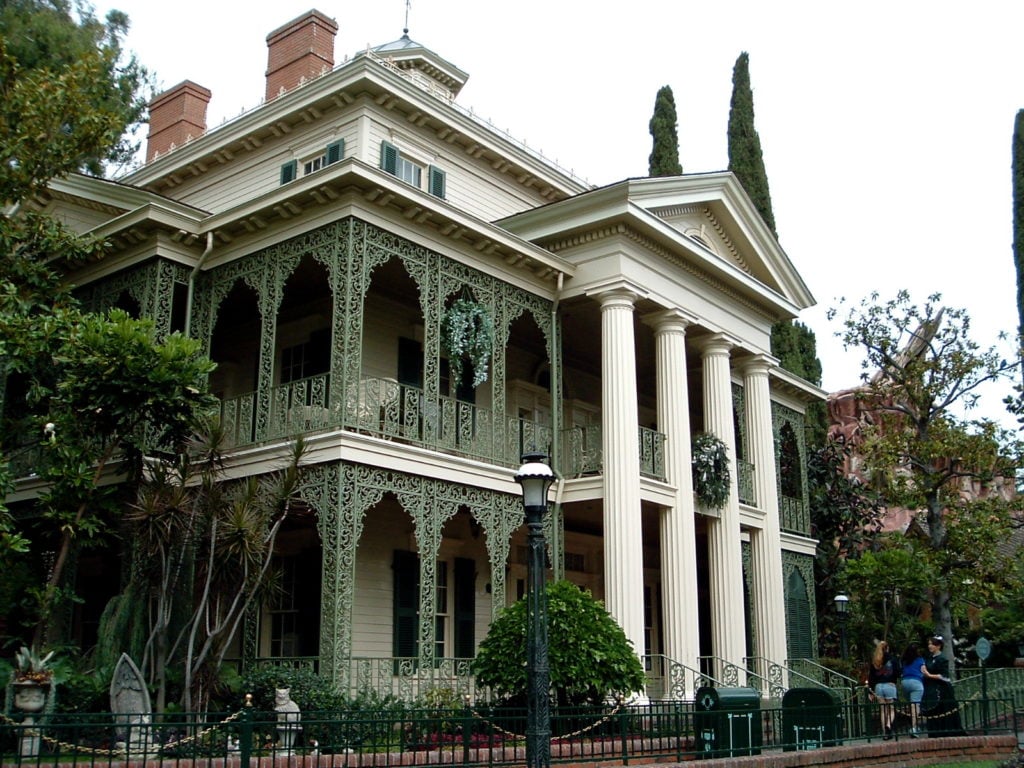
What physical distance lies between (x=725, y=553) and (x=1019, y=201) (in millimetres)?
26632

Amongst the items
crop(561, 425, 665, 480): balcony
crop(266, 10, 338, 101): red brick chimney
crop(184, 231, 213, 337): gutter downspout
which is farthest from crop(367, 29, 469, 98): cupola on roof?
crop(561, 425, 665, 480): balcony

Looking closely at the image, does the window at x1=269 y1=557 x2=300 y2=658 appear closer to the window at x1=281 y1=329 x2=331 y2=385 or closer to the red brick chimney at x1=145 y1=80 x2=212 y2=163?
the window at x1=281 y1=329 x2=331 y2=385

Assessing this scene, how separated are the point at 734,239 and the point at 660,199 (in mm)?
3650

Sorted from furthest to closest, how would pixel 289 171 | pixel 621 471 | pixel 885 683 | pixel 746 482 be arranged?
1. pixel 746 482
2. pixel 289 171
3. pixel 621 471
4. pixel 885 683

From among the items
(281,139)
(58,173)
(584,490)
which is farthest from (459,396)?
(58,173)

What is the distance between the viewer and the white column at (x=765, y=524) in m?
24.1

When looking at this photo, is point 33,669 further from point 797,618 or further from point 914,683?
point 797,618

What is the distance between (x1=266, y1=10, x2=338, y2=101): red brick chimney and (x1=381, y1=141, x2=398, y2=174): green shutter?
3835 mm

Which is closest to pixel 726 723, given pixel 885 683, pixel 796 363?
pixel 885 683

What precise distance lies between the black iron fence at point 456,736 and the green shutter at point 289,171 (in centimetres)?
1135

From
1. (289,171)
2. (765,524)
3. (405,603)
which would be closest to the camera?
(405,603)

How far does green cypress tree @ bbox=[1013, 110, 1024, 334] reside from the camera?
41.8 m

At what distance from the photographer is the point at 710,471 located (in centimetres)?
2216

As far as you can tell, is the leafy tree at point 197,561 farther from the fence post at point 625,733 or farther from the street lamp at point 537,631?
the fence post at point 625,733
